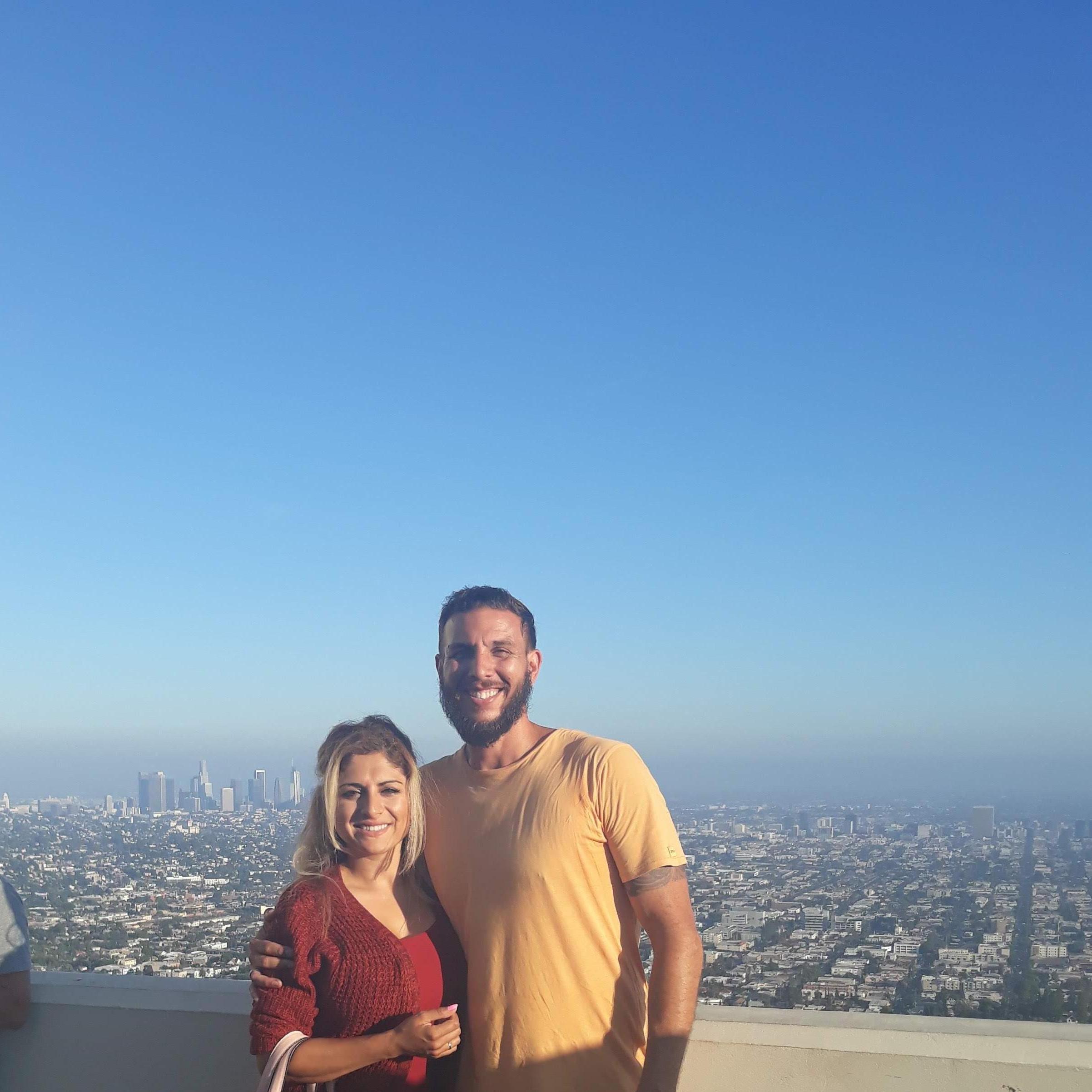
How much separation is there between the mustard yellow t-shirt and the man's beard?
0.17m

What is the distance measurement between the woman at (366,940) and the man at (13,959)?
4.40 ft

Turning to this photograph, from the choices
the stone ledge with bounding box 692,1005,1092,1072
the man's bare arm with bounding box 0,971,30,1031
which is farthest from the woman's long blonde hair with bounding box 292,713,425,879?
the man's bare arm with bounding box 0,971,30,1031

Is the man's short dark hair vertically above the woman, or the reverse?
the man's short dark hair

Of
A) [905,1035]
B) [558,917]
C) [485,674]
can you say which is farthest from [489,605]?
[905,1035]

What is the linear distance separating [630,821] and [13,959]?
2349mm

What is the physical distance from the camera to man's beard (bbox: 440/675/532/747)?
127 inches

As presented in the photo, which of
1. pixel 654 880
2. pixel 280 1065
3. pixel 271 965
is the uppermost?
pixel 654 880

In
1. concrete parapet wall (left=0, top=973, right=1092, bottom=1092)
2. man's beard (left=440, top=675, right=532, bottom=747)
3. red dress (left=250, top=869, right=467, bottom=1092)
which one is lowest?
concrete parapet wall (left=0, top=973, right=1092, bottom=1092)

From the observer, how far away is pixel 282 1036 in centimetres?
267

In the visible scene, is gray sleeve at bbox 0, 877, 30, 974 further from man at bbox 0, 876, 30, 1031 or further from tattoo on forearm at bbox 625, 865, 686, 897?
tattoo on forearm at bbox 625, 865, 686, 897

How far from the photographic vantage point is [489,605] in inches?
132

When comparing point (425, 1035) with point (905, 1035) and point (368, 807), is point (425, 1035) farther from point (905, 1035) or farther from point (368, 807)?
point (905, 1035)

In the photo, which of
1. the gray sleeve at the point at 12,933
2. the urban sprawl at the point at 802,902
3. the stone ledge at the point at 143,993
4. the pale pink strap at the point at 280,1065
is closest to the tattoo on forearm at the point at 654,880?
the urban sprawl at the point at 802,902

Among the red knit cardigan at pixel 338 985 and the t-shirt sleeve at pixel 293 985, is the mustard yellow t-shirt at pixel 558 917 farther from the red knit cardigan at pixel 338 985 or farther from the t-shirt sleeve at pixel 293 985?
the t-shirt sleeve at pixel 293 985
